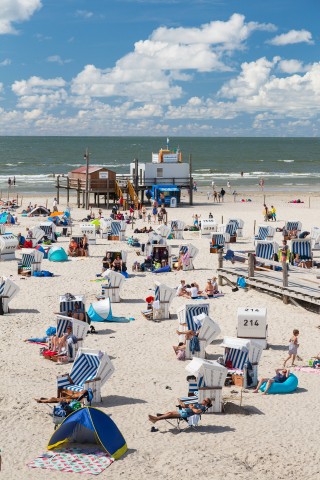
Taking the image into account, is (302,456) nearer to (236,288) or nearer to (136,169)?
(236,288)

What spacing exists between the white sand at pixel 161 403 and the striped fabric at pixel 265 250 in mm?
3564

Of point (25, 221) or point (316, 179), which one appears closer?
point (25, 221)

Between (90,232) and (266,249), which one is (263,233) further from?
(90,232)

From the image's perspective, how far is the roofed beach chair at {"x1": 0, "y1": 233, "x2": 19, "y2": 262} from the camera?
24969 millimetres

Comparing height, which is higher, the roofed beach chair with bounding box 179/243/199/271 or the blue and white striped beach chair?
the blue and white striped beach chair

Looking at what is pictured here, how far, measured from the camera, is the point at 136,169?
43594mm

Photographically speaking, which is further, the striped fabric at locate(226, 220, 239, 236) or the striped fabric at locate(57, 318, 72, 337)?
the striped fabric at locate(226, 220, 239, 236)

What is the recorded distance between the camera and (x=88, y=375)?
11938 millimetres

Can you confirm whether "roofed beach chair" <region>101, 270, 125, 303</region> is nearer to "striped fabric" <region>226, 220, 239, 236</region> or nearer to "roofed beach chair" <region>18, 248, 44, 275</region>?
"roofed beach chair" <region>18, 248, 44, 275</region>

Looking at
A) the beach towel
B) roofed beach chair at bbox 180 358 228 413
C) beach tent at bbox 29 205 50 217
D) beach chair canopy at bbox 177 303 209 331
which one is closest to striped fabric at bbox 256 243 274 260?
beach chair canopy at bbox 177 303 209 331

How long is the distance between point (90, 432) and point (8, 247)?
1575cm

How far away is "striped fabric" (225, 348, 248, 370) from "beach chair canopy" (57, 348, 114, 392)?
93.0 inches

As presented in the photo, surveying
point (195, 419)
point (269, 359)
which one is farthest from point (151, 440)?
point (269, 359)

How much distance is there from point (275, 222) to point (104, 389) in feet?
78.3
